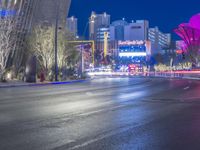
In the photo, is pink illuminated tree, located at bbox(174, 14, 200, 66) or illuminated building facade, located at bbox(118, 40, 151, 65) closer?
pink illuminated tree, located at bbox(174, 14, 200, 66)

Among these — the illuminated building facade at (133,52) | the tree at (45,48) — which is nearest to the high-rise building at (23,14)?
the tree at (45,48)

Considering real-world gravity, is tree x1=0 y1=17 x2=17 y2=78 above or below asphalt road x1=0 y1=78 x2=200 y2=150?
above

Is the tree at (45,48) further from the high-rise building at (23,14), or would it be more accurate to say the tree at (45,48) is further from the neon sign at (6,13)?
the neon sign at (6,13)

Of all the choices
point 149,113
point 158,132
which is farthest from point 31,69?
point 158,132

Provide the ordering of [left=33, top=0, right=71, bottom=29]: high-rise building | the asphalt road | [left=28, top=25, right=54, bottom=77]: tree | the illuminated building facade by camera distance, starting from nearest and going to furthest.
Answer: the asphalt road → [left=28, top=25, right=54, bottom=77]: tree → [left=33, top=0, right=71, bottom=29]: high-rise building → the illuminated building facade

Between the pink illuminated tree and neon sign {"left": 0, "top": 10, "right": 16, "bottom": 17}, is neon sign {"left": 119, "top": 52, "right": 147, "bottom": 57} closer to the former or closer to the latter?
the pink illuminated tree

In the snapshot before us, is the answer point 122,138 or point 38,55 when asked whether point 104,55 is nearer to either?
point 38,55

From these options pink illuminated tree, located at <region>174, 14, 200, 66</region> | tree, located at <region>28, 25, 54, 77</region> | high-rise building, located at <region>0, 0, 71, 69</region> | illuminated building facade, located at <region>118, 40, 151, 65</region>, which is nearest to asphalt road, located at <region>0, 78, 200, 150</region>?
tree, located at <region>28, 25, 54, 77</region>

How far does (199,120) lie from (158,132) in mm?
2888

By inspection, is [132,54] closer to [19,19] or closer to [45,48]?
[19,19]

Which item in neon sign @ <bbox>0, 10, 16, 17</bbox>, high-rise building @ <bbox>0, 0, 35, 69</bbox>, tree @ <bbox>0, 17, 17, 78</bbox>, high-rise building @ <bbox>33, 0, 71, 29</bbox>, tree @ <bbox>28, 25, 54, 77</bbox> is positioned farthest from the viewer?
high-rise building @ <bbox>33, 0, 71, 29</bbox>

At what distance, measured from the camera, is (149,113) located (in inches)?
608

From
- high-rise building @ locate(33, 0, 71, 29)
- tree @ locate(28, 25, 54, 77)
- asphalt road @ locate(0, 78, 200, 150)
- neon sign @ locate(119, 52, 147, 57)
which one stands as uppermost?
high-rise building @ locate(33, 0, 71, 29)

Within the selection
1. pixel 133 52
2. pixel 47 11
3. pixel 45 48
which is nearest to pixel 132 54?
pixel 133 52
